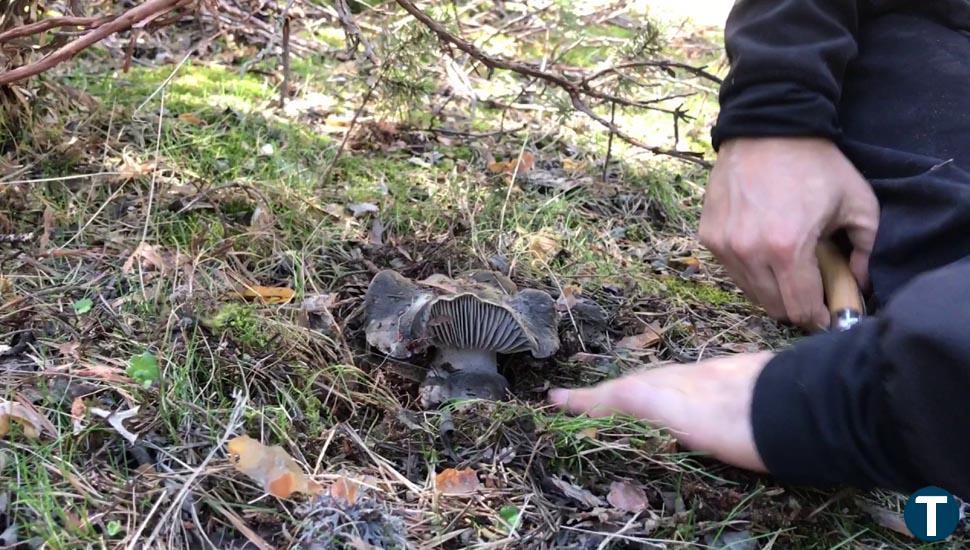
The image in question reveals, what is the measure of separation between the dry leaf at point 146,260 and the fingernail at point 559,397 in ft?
3.43

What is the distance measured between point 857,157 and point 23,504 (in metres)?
1.99

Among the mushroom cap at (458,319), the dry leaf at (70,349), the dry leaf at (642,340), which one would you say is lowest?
the dry leaf at (70,349)

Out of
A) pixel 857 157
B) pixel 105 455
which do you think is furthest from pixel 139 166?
pixel 857 157

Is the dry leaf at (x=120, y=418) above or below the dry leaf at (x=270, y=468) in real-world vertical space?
below

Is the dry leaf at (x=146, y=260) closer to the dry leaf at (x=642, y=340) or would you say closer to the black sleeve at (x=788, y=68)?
the dry leaf at (x=642, y=340)

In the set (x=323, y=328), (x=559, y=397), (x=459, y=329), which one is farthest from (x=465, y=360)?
(x=323, y=328)

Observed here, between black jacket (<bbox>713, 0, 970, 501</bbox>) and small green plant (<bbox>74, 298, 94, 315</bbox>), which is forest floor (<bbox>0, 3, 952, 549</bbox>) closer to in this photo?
A: small green plant (<bbox>74, 298, 94, 315</bbox>)

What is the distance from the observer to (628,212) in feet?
10.0

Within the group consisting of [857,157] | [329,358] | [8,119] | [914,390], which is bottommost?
[329,358]

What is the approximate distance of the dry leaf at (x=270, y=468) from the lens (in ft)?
4.72

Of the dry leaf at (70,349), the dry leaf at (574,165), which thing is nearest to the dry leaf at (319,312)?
the dry leaf at (70,349)

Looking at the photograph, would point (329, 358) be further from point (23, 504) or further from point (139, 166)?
point (139, 166)

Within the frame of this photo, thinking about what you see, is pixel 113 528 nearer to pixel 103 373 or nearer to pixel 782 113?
pixel 103 373

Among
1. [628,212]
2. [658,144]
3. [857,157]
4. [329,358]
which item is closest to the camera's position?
[329,358]
